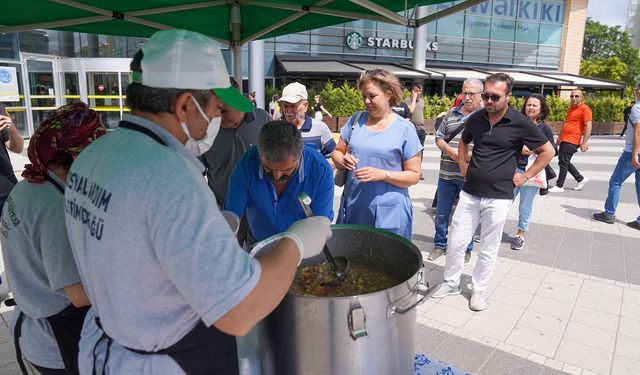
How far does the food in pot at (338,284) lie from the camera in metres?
1.59

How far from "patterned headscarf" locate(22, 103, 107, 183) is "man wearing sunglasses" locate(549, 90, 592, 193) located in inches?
298

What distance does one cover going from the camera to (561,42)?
26062 millimetres

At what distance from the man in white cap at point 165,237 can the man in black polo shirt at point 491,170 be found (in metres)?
2.41

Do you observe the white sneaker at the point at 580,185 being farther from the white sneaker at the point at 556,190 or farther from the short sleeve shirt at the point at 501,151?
the short sleeve shirt at the point at 501,151

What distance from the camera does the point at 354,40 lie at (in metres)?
21.3

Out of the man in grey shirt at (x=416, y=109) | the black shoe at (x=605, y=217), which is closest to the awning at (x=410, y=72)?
the man in grey shirt at (x=416, y=109)

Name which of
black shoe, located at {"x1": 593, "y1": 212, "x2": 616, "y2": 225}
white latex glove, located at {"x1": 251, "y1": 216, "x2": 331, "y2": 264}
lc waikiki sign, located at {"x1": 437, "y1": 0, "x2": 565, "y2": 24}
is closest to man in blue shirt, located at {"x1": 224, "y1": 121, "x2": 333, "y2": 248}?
white latex glove, located at {"x1": 251, "y1": 216, "x2": 331, "y2": 264}

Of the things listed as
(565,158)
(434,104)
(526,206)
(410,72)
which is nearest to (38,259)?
(526,206)

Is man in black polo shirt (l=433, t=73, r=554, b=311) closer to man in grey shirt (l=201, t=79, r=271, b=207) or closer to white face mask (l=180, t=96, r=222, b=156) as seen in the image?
man in grey shirt (l=201, t=79, r=271, b=207)

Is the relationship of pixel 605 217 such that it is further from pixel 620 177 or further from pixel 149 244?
pixel 149 244

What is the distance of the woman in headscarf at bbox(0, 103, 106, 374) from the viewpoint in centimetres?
125

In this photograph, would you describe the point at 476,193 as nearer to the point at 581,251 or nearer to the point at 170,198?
the point at 581,251

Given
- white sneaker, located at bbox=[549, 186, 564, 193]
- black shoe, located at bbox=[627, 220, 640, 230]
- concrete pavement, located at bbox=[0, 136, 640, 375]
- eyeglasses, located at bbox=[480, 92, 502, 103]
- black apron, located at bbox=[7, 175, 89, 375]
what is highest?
eyeglasses, located at bbox=[480, 92, 502, 103]

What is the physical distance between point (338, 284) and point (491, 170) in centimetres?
197
